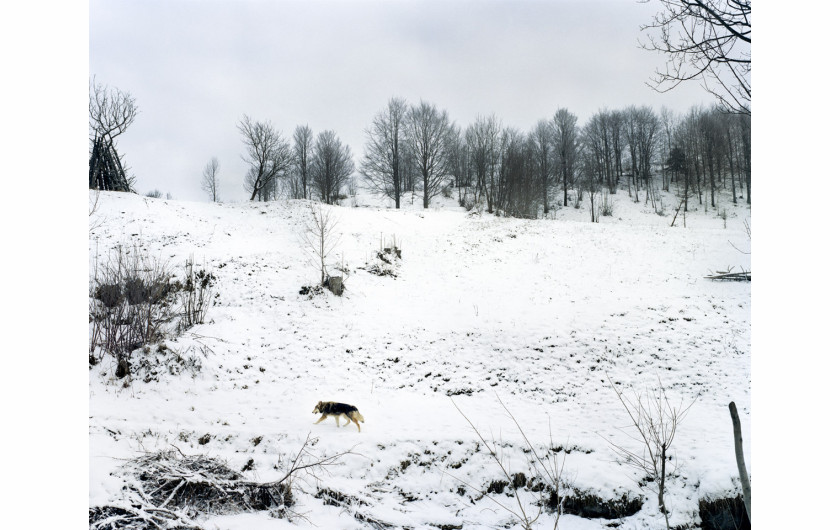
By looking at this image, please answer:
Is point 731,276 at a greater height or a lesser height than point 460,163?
lesser

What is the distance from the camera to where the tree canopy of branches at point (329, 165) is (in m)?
9.66

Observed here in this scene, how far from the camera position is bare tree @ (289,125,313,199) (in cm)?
936

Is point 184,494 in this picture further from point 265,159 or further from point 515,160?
point 515,160

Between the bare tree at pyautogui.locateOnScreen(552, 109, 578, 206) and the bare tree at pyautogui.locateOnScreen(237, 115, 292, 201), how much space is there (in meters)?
8.71

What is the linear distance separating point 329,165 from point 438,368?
9146mm

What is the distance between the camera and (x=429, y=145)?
54.3 feet

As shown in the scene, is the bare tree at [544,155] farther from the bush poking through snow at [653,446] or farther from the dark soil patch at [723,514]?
the dark soil patch at [723,514]

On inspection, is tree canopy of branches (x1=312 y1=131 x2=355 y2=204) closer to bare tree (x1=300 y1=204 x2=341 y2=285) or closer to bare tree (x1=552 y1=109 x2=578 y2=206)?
bare tree (x1=300 y1=204 x2=341 y2=285)

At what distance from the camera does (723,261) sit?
26.5ft

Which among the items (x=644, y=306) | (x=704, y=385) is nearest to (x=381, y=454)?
(x=704, y=385)

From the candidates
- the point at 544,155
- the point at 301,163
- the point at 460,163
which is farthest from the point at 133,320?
the point at 460,163

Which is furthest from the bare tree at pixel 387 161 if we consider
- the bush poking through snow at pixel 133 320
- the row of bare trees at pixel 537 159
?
the bush poking through snow at pixel 133 320
